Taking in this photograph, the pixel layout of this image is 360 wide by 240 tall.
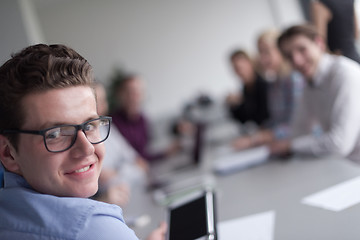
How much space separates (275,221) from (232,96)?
2.39 metres

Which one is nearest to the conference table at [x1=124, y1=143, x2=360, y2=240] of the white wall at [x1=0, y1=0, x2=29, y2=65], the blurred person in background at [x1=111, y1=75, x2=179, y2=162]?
the white wall at [x1=0, y1=0, x2=29, y2=65]

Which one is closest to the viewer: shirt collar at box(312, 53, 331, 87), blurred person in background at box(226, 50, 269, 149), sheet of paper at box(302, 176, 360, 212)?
Result: sheet of paper at box(302, 176, 360, 212)

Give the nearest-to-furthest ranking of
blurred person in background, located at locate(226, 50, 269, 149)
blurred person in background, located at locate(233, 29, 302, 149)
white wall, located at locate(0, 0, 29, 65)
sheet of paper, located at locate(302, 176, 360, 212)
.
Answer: white wall, located at locate(0, 0, 29, 65)
sheet of paper, located at locate(302, 176, 360, 212)
blurred person in background, located at locate(233, 29, 302, 149)
blurred person in background, located at locate(226, 50, 269, 149)

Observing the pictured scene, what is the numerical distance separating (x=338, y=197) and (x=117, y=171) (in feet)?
5.21

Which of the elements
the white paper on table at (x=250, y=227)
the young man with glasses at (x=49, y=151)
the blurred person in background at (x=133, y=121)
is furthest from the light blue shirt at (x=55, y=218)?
the blurred person in background at (x=133, y=121)

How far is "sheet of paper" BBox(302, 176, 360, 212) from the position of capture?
2.83 feet

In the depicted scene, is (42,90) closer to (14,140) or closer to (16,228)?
(14,140)

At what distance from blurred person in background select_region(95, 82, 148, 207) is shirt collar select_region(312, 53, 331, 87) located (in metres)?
1.06

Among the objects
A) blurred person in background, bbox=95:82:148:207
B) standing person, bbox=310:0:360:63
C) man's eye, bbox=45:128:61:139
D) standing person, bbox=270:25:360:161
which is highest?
standing person, bbox=310:0:360:63

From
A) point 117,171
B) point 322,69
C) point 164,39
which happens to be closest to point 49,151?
point 322,69

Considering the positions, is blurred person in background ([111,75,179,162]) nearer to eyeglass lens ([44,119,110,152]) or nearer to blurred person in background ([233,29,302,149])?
blurred person in background ([233,29,302,149])

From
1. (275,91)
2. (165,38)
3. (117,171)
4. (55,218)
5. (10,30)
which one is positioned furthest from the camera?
(165,38)

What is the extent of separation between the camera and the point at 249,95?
2.87 metres

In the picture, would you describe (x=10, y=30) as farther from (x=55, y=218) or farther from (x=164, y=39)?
(x=164, y=39)
